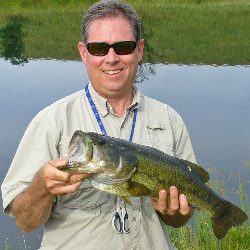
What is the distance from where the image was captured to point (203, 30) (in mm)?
30125

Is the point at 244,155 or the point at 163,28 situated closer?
the point at 244,155

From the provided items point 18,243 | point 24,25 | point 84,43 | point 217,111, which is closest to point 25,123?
point 217,111

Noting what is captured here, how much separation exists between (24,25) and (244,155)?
25814mm

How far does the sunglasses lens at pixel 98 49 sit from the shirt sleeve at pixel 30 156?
1.68 ft

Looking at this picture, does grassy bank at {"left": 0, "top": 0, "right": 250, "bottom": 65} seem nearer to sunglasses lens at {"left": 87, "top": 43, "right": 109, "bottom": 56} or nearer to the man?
the man

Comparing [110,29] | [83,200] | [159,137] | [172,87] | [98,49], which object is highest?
[110,29]

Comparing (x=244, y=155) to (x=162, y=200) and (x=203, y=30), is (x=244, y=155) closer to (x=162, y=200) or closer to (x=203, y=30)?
(x=162, y=200)

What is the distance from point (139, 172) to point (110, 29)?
0.95 meters

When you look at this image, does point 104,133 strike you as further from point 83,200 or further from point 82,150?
point 82,150

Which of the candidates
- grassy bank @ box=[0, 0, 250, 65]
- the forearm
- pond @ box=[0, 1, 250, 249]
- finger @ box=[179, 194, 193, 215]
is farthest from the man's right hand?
grassy bank @ box=[0, 0, 250, 65]

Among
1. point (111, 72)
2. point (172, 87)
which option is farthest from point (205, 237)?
point (172, 87)

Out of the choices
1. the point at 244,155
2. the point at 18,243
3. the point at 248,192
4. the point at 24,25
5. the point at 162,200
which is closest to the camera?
the point at 162,200

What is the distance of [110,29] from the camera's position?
154 inches

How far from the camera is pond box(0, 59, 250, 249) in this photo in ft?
32.3
